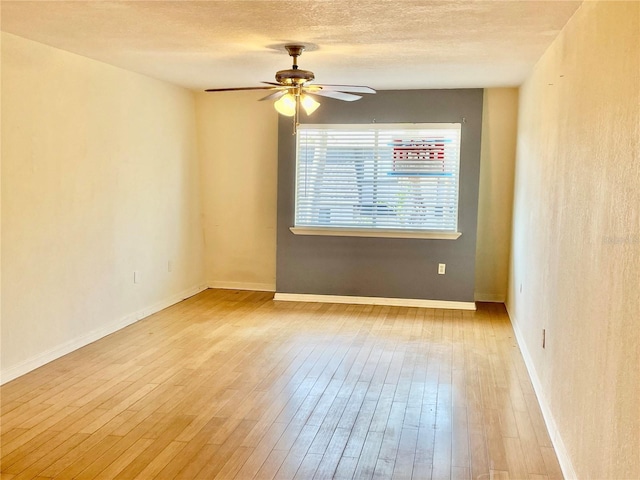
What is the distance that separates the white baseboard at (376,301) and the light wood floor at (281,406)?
0.79 meters

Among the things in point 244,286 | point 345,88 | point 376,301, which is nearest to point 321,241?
point 376,301

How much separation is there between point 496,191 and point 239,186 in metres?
2.93

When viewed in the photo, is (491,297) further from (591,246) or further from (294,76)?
(591,246)

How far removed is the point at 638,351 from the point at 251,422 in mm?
2202

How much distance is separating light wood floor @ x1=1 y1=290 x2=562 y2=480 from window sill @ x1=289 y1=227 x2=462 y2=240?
3.81 ft

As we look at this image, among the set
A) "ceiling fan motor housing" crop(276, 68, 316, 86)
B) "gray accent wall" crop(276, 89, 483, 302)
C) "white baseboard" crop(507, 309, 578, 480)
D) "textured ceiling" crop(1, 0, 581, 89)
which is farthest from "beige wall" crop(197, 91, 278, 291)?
"white baseboard" crop(507, 309, 578, 480)

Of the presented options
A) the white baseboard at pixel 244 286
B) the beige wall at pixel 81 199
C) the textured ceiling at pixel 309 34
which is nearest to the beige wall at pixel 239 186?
the white baseboard at pixel 244 286

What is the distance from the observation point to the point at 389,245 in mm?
6566

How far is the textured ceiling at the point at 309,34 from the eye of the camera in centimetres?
323

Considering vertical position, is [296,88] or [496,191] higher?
[296,88]

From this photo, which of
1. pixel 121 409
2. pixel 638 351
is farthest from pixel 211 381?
pixel 638 351

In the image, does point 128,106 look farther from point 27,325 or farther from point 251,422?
point 251,422

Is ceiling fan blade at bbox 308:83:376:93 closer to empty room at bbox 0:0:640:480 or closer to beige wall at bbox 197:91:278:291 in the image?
empty room at bbox 0:0:640:480

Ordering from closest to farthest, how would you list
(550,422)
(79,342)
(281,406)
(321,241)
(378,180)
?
(550,422) → (281,406) → (79,342) → (378,180) → (321,241)
